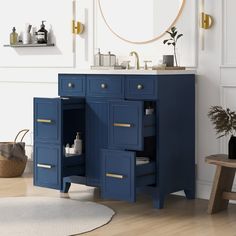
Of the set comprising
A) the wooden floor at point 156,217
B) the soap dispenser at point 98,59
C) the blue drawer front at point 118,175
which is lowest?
the wooden floor at point 156,217

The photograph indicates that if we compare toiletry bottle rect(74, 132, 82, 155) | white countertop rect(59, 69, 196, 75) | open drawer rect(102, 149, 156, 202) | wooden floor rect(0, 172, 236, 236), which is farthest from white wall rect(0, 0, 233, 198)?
toiletry bottle rect(74, 132, 82, 155)

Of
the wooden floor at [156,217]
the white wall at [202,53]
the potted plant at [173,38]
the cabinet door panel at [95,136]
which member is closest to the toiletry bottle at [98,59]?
the white wall at [202,53]

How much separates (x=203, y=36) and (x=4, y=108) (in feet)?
6.78

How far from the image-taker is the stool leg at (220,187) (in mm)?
3986

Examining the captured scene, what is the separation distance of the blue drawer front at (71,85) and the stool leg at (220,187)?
42.1 inches

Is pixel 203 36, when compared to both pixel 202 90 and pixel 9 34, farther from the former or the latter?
pixel 9 34

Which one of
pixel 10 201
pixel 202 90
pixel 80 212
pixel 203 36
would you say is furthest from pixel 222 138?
pixel 10 201

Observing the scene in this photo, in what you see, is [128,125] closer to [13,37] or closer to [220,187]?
[220,187]

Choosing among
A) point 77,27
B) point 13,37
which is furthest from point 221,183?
point 13,37

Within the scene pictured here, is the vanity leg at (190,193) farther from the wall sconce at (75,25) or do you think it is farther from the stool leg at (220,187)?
the wall sconce at (75,25)

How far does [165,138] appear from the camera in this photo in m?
4.17

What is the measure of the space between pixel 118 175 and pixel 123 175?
39mm

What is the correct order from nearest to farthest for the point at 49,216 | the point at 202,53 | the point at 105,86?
the point at 49,216, the point at 105,86, the point at 202,53

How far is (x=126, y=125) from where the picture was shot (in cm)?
405
